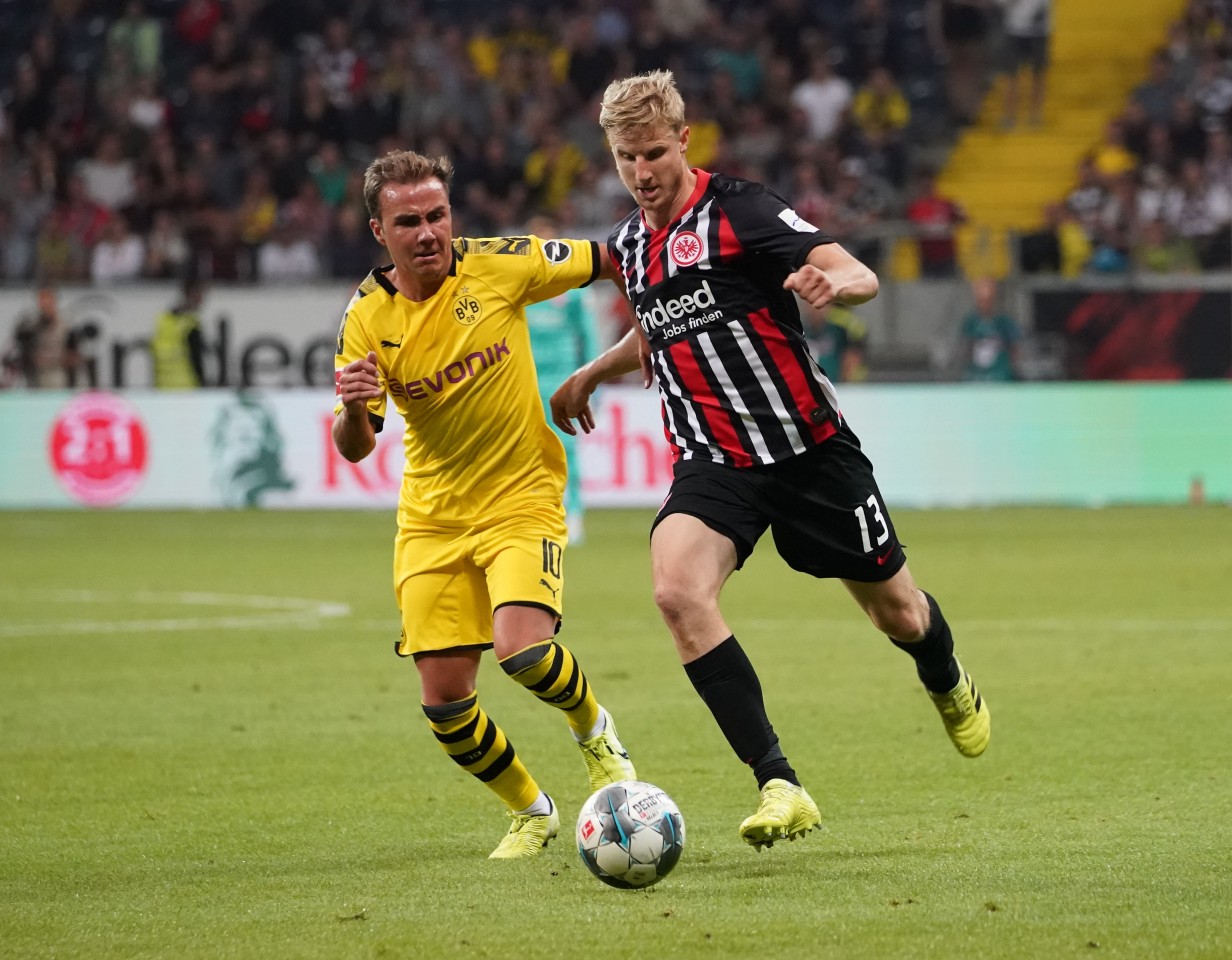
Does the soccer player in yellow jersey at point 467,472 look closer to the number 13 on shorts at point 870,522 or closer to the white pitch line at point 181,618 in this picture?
the number 13 on shorts at point 870,522

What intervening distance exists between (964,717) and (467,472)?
5.72ft

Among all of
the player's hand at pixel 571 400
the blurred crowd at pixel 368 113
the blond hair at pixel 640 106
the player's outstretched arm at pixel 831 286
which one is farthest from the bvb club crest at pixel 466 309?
the blurred crowd at pixel 368 113

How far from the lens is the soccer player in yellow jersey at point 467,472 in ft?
18.4

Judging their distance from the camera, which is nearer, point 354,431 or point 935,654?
point 354,431

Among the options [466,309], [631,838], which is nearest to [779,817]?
[631,838]

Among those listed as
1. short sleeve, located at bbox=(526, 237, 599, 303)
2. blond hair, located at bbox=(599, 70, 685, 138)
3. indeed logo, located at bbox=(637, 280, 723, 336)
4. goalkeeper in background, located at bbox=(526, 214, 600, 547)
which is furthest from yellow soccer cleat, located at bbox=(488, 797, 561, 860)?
goalkeeper in background, located at bbox=(526, 214, 600, 547)

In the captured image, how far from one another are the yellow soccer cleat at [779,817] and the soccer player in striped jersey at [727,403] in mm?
156

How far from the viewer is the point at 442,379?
228 inches

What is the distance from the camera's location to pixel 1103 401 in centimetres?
1761

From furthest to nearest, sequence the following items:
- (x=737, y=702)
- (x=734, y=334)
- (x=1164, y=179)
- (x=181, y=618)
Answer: (x=1164, y=179)
(x=181, y=618)
(x=734, y=334)
(x=737, y=702)

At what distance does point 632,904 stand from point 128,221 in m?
19.3

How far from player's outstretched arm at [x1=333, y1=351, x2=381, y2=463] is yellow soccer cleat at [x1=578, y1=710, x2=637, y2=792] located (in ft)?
3.54

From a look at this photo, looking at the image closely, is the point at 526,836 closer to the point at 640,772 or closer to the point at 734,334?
the point at 640,772

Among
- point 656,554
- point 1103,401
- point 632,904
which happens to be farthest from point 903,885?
point 1103,401
